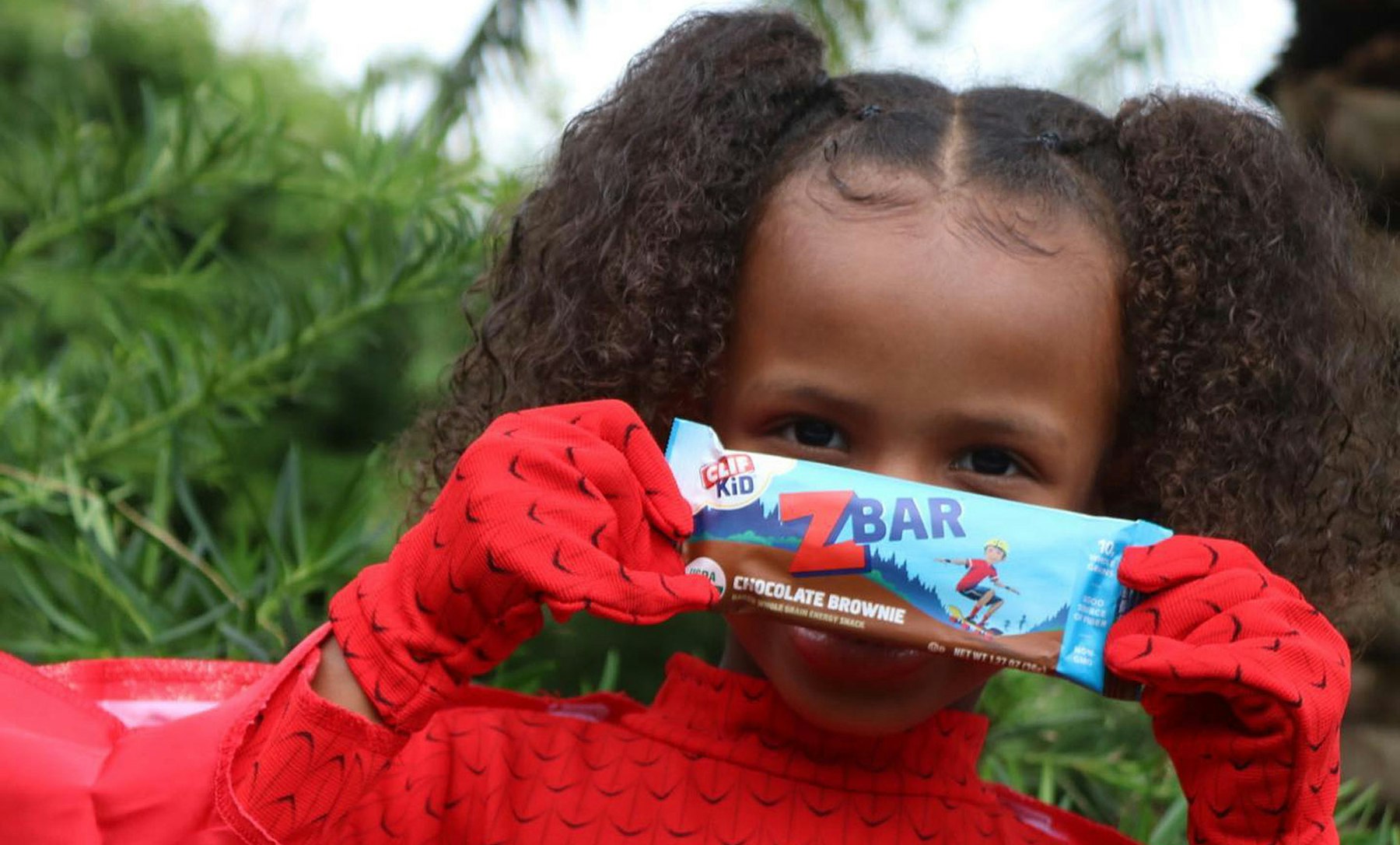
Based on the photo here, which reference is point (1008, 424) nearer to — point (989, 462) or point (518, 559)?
point (989, 462)

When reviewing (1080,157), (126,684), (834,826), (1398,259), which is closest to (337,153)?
(126,684)

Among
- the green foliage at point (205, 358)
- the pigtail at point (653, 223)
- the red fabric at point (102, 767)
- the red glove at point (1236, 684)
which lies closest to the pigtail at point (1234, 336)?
the red glove at point (1236, 684)

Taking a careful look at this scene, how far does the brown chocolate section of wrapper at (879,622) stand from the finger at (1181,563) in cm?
9

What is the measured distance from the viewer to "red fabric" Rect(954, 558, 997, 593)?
131 cm

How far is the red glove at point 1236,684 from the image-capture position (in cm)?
117

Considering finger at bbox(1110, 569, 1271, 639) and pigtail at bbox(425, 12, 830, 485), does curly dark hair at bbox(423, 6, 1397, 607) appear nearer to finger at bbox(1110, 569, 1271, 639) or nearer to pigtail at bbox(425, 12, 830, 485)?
pigtail at bbox(425, 12, 830, 485)

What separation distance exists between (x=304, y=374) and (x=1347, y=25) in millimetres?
1962

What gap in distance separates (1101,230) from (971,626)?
1.49 feet

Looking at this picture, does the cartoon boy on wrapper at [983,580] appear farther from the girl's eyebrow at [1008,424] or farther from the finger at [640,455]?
the finger at [640,455]

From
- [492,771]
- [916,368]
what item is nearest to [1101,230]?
[916,368]

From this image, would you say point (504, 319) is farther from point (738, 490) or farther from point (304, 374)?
point (304, 374)

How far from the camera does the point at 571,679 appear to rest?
7.82 feet

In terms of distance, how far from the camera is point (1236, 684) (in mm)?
1161

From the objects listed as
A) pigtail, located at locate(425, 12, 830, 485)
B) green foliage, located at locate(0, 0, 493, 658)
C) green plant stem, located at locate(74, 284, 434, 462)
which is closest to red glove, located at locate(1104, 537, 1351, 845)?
pigtail, located at locate(425, 12, 830, 485)
